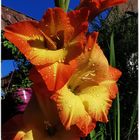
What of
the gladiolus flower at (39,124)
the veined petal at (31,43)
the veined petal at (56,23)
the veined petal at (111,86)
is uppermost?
the veined petal at (56,23)

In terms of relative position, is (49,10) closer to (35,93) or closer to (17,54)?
(35,93)

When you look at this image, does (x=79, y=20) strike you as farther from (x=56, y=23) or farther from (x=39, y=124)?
(x=39, y=124)

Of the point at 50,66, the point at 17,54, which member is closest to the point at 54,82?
the point at 50,66

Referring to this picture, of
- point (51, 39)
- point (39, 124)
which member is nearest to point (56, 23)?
point (51, 39)

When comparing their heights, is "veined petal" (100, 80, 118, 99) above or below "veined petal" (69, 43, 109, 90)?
below

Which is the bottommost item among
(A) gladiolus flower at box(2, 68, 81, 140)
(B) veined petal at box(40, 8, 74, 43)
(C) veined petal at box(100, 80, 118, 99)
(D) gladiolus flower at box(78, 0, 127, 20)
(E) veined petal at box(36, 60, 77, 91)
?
(A) gladiolus flower at box(2, 68, 81, 140)

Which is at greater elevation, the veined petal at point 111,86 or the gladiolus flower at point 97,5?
the gladiolus flower at point 97,5
